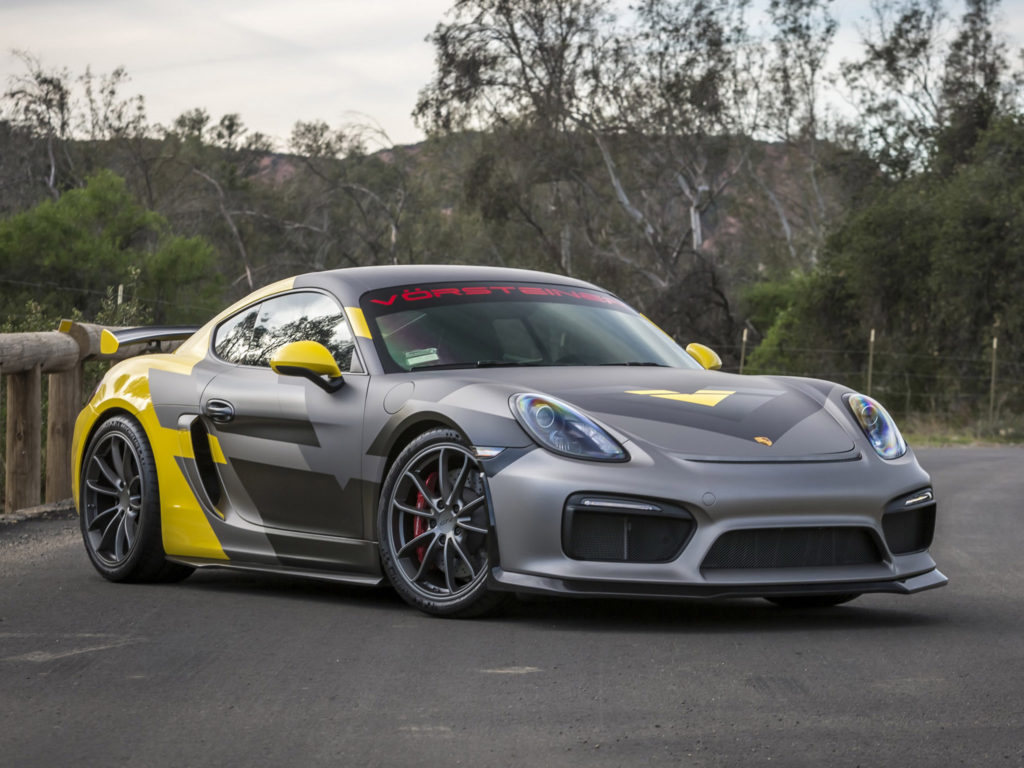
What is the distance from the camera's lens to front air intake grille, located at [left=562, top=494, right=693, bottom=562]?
18.0ft

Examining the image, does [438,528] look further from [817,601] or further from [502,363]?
[817,601]

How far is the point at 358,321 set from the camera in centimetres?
667

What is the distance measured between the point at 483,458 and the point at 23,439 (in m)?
5.74

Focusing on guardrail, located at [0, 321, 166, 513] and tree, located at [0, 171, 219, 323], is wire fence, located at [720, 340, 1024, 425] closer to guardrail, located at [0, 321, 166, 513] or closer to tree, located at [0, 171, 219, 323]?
tree, located at [0, 171, 219, 323]

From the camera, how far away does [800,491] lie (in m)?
5.55

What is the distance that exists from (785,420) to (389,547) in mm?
1557

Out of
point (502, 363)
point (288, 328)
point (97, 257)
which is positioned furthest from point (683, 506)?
point (97, 257)

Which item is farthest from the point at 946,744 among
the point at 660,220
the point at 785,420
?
the point at 660,220

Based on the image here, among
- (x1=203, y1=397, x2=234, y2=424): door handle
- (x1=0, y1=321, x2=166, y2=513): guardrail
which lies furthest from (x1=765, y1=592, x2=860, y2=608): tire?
(x1=0, y1=321, x2=166, y2=513): guardrail

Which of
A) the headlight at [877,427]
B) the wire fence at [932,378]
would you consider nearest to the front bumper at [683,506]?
the headlight at [877,427]

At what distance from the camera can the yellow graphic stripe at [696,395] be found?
5.95 metres

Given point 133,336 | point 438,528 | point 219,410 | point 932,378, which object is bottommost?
point 932,378

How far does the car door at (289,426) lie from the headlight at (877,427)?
1926mm

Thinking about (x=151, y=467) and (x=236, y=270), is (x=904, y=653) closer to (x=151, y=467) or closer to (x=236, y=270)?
(x=151, y=467)
